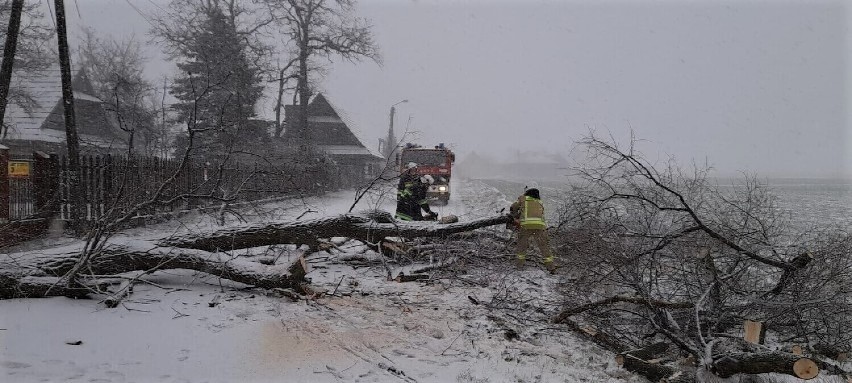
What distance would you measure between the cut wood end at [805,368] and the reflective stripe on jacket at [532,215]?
3975 mm

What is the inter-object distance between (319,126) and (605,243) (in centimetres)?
3223

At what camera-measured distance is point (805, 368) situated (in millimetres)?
3156

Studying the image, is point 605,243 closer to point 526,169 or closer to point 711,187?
point 711,187

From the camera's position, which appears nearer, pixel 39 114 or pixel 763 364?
pixel 763 364

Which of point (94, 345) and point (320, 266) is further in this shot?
point (320, 266)

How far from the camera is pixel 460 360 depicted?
3.86 metres

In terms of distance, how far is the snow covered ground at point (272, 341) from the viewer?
335 centimetres

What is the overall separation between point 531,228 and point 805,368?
13.4 feet

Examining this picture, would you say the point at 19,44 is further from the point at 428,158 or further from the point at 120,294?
the point at 120,294

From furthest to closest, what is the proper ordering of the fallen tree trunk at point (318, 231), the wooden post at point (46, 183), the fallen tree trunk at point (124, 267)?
the wooden post at point (46, 183)
the fallen tree trunk at point (318, 231)
the fallen tree trunk at point (124, 267)

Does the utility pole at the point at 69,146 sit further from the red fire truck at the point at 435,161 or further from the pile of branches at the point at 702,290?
Result: the red fire truck at the point at 435,161

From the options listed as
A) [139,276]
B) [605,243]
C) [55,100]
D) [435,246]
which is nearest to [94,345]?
[139,276]

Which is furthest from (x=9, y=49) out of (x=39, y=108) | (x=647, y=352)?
(x=39, y=108)

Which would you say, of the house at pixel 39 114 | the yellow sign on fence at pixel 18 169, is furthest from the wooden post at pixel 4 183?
the house at pixel 39 114
